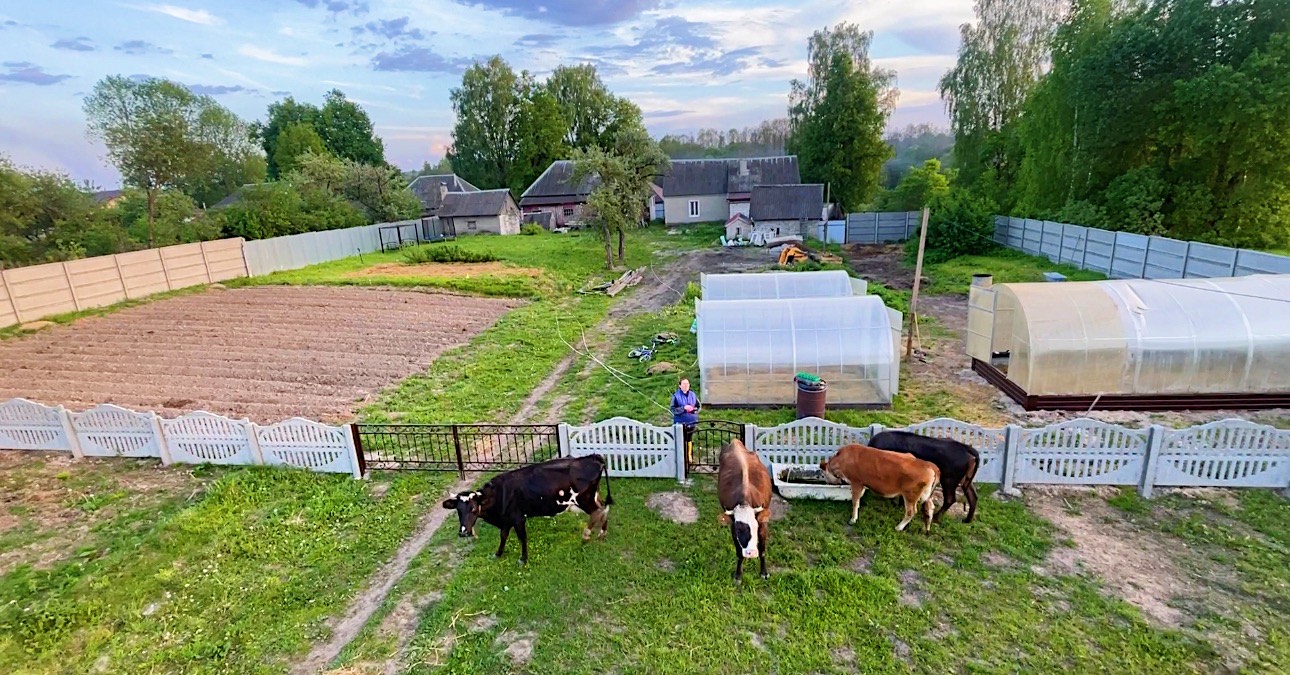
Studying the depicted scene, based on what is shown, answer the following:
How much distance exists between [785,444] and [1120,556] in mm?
4038

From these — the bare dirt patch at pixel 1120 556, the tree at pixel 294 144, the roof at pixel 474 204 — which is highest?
the tree at pixel 294 144

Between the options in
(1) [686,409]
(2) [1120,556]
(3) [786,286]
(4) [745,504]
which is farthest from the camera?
(3) [786,286]

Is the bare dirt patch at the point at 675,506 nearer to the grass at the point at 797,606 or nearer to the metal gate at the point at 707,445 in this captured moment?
the grass at the point at 797,606

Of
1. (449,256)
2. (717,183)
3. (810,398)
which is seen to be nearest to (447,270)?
(449,256)

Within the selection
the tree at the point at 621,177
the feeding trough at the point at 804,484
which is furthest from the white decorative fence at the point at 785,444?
the tree at the point at 621,177

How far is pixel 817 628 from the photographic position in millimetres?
5508

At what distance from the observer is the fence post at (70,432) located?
949 centimetres

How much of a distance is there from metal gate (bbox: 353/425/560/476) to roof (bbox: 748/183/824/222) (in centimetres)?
2989

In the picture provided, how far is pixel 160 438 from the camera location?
9164 millimetres

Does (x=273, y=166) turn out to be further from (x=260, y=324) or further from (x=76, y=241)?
(x=260, y=324)

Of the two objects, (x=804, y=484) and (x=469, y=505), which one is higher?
(x=469, y=505)

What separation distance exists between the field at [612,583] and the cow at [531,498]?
0.37 meters

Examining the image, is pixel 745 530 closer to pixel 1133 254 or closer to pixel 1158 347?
pixel 1158 347

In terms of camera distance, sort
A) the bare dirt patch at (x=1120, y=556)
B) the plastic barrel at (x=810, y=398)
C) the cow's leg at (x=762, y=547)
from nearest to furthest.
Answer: the bare dirt patch at (x=1120, y=556)
the cow's leg at (x=762, y=547)
the plastic barrel at (x=810, y=398)
